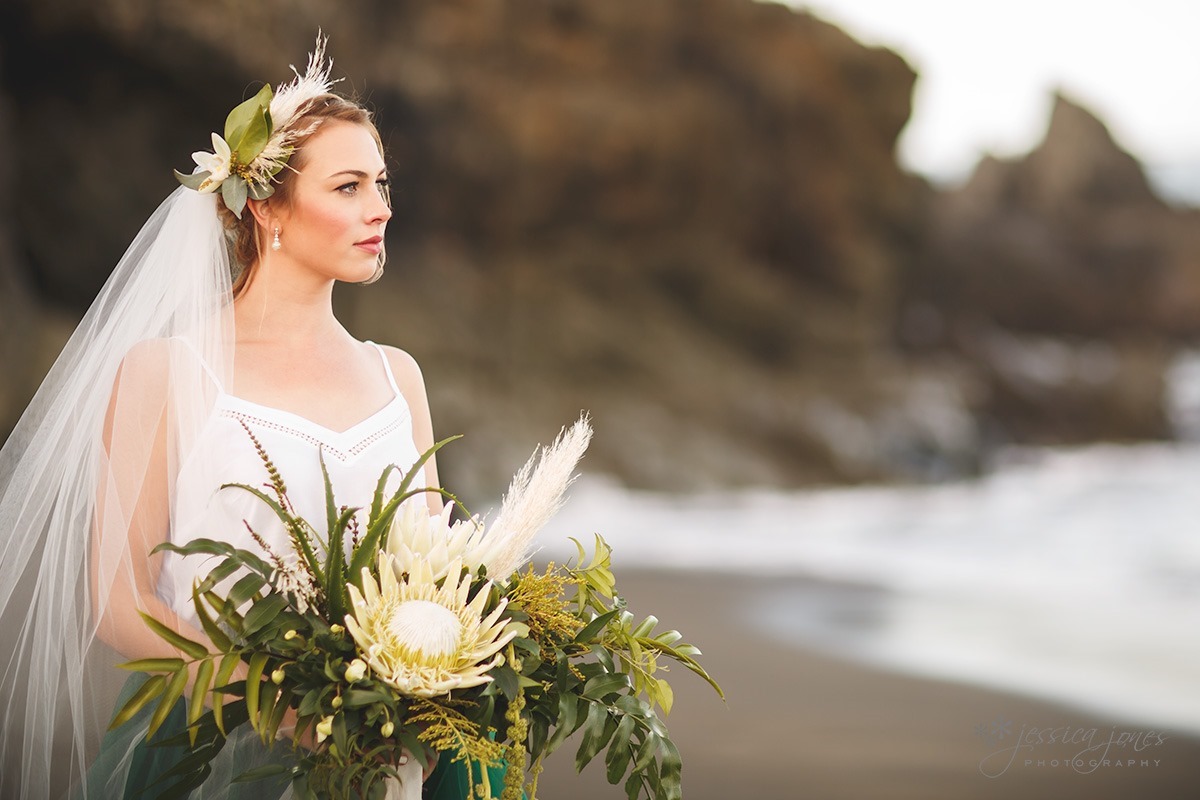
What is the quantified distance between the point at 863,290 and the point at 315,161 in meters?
18.5

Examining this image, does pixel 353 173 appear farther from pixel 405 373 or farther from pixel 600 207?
pixel 600 207

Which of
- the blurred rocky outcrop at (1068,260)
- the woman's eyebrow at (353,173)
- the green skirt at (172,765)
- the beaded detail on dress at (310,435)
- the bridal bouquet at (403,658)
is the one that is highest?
the blurred rocky outcrop at (1068,260)

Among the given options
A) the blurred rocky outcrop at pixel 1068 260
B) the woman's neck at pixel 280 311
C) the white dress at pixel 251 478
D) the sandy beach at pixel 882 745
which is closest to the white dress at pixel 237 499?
the white dress at pixel 251 478

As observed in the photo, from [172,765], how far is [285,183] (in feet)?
3.42

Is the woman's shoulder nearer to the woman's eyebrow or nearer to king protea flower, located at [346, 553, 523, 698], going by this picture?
the woman's eyebrow

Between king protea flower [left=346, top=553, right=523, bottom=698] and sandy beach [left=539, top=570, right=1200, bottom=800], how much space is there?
2.01 metres

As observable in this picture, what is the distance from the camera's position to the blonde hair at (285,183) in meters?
2.28

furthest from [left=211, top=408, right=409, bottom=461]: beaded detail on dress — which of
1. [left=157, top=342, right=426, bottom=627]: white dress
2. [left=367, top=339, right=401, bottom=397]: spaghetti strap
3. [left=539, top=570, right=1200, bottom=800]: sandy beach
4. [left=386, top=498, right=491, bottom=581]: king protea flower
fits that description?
[left=539, top=570, right=1200, bottom=800]: sandy beach

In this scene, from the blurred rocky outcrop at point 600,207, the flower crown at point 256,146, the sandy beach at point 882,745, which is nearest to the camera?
the flower crown at point 256,146

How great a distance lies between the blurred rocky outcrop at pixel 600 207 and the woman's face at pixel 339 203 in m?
7.30

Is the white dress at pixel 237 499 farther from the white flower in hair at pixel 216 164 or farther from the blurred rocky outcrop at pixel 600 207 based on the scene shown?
the blurred rocky outcrop at pixel 600 207

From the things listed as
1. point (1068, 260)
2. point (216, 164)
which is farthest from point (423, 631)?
point (1068, 260)

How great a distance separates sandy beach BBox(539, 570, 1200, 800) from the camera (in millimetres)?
3955

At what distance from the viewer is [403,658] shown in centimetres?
182
